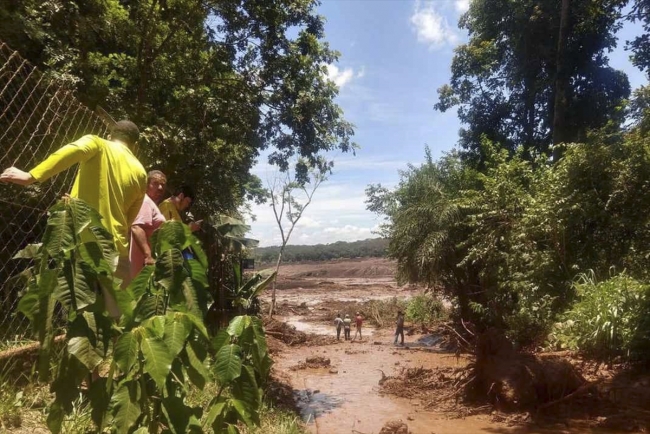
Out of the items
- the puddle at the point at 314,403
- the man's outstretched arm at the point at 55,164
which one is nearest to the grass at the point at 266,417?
the puddle at the point at 314,403

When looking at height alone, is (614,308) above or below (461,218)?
below

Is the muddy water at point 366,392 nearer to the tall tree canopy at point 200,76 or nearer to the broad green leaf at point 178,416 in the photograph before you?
the tall tree canopy at point 200,76

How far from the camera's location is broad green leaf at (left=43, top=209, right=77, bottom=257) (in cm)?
142

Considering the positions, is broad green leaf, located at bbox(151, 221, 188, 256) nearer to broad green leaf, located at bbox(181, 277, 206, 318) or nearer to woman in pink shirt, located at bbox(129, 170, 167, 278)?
broad green leaf, located at bbox(181, 277, 206, 318)

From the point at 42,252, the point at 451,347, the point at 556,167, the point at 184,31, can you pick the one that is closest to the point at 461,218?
the point at 556,167

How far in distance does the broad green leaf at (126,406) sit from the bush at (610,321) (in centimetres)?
748

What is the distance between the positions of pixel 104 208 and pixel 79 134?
1.76m

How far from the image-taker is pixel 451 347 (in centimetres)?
1540

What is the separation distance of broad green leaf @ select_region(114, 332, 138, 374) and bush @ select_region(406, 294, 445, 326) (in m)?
20.0

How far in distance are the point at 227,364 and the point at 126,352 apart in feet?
1.17

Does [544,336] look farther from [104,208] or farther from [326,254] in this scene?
[326,254]

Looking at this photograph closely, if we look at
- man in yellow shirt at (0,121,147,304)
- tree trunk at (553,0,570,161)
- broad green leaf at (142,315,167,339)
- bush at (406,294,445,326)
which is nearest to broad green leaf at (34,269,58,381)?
broad green leaf at (142,315,167,339)

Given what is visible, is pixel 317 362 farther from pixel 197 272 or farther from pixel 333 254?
pixel 333 254

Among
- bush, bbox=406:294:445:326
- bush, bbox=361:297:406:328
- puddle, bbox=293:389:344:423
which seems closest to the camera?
puddle, bbox=293:389:344:423
